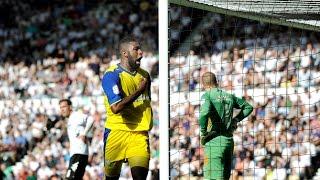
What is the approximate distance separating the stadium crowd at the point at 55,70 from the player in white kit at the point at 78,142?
367cm

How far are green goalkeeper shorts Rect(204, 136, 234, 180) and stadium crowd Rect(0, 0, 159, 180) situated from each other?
20.9ft

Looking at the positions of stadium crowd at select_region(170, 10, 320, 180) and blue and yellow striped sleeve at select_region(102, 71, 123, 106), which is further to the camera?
stadium crowd at select_region(170, 10, 320, 180)

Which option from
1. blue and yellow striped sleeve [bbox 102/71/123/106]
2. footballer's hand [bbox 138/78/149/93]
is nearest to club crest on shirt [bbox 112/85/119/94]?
blue and yellow striped sleeve [bbox 102/71/123/106]

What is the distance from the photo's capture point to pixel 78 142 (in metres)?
12.4

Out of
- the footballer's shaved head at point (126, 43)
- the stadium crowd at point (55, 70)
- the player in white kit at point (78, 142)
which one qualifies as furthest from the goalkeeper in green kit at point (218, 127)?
the stadium crowd at point (55, 70)

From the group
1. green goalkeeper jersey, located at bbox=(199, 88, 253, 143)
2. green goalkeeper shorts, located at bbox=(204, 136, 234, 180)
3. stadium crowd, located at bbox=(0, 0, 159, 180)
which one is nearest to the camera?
green goalkeeper jersey, located at bbox=(199, 88, 253, 143)

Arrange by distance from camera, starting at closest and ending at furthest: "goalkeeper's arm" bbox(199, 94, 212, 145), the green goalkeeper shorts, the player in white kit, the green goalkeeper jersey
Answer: "goalkeeper's arm" bbox(199, 94, 212, 145) < the green goalkeeper jersey < the green goalkeeper shorts < the player in white kit

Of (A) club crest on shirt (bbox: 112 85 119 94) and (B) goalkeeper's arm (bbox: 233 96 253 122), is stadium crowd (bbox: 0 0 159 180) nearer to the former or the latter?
(B) goalkeeper's arm (bbox: 233 96 253 122)

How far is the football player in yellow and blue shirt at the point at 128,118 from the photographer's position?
8500 mm

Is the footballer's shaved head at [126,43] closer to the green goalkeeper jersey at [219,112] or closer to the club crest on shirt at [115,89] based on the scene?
the club crest on shirt at [115,89]

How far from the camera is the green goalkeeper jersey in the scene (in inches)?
371

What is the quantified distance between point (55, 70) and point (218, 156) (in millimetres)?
10928

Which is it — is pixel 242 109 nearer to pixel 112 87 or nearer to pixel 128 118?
pixel 128 118

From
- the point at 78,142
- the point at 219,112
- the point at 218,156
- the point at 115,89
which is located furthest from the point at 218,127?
the point at 78,142
